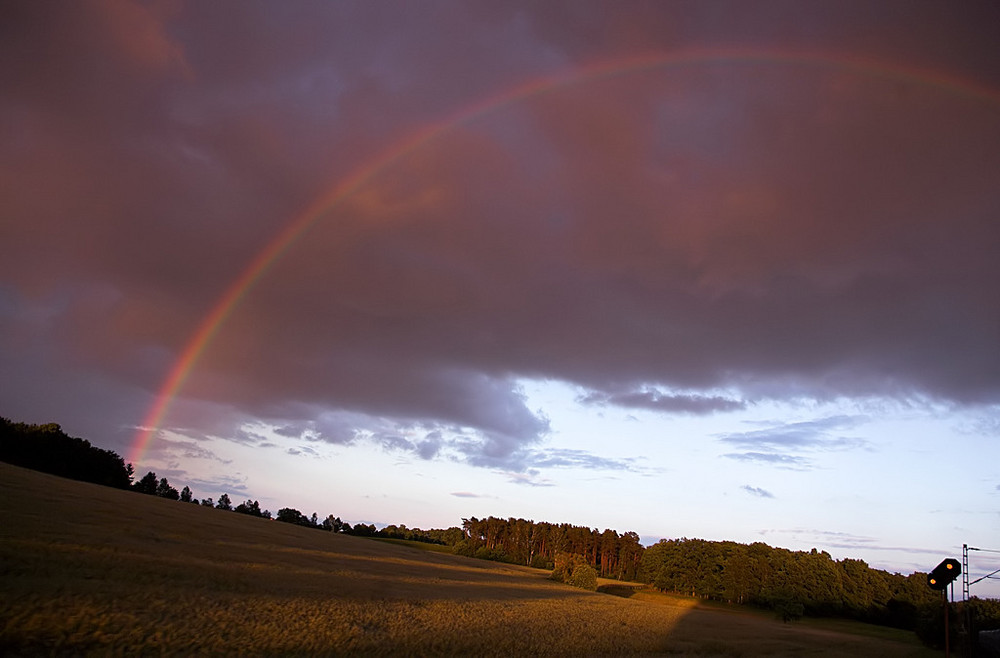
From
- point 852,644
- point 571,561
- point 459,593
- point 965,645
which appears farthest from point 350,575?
point 571,561

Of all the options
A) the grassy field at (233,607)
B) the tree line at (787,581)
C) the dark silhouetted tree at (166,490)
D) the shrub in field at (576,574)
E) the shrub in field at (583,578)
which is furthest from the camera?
the dark silhouetted tree at (166,490)

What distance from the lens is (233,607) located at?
1112 inches

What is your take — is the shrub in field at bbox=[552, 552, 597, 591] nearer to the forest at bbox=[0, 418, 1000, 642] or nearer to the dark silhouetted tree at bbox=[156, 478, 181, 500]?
the forest at bbox=[0, 418, 1000, 642]

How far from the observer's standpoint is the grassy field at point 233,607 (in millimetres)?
21641

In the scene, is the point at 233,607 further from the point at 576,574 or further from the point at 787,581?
the point at 787,581

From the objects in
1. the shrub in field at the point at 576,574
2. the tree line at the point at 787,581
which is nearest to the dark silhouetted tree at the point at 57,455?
the shrub in field at the point at 576,574

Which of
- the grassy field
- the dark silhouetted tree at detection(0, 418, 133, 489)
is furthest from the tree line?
the dark silhouetted tree at detection(0, 418, 133, 489)

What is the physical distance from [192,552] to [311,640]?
68.2 ft

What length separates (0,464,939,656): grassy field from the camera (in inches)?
852

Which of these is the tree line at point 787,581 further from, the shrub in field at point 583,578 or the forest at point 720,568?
the shrub in field at point 583,578

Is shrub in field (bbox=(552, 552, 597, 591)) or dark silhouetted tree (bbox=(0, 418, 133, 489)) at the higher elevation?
dark silhouetted tree (bbox=(0, 418, 133, 489))

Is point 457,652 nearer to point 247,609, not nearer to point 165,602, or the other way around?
point 247,609

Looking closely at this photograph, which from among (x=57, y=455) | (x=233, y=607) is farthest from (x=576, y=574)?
(x=57, y=455)

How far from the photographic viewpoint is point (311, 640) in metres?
25.8
